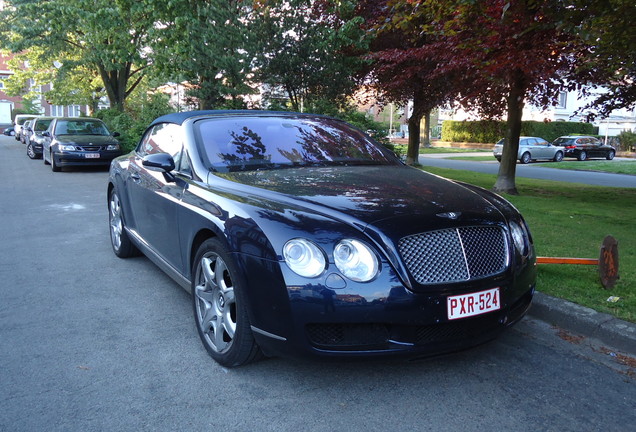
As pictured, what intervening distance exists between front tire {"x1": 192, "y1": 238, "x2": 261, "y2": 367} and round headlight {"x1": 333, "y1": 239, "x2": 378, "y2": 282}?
61 cm

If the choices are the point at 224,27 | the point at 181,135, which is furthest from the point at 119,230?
the point at 224,27

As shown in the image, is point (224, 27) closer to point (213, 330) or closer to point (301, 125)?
point (301, 125)

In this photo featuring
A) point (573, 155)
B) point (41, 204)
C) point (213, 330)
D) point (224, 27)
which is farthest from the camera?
point (573, 155)

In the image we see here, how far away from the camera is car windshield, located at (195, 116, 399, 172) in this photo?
4086 mm

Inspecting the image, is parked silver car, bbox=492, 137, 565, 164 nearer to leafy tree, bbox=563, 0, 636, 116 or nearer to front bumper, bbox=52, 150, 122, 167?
front bumper, bbox=52, 150, 122, 167

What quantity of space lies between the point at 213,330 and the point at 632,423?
244 cm

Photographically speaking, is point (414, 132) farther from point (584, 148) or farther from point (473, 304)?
point (473, 304)

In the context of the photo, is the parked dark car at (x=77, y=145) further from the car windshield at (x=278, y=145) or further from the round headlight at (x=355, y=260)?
the round headlight at (x=355, y=260)

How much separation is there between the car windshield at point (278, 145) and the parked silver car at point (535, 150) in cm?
2840

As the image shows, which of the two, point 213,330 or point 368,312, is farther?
point 213,330

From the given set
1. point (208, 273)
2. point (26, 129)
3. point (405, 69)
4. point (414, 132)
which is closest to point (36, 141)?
point (26, 129)

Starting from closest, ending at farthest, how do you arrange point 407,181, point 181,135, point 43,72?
point 407,181 < point 181,135 < point 43,72

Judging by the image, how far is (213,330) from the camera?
3.50 meters

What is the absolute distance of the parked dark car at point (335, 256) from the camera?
2.80m
